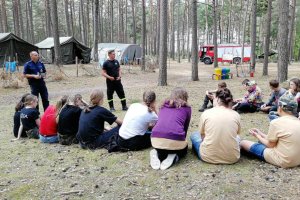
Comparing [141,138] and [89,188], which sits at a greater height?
[141,138]

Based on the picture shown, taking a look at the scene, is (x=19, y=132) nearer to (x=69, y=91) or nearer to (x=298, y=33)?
(x=69, y=91)

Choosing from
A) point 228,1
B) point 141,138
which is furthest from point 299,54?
point 141,138

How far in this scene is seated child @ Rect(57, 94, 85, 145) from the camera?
5086mm

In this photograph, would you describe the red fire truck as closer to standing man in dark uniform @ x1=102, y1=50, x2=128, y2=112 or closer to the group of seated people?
standing man in dark uniform @ x1=102, y1=50, x2=128, y2=112

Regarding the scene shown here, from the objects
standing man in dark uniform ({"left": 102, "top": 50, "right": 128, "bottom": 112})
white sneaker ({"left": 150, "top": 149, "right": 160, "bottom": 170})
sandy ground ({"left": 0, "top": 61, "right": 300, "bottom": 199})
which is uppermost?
Result: standing man in dark uniform ({"left": 102, "top": 50, "right": 128, "bottom": 112})

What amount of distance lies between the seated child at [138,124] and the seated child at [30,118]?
1.79 m

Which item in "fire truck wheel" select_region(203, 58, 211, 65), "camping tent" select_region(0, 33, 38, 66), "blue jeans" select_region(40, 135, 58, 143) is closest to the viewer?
"blue jeans" select_region(40, 135, 58, 143)

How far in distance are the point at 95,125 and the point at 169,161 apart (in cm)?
142

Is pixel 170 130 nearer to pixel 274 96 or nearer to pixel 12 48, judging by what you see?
pixel 274 96

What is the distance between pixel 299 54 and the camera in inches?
1869

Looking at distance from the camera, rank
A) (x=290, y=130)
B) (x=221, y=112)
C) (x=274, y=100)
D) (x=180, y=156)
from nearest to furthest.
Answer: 1. (x=290, y=130)
2. (x=221, y=112)
3. (x=180, y=156)
4. (x=274, y=100)

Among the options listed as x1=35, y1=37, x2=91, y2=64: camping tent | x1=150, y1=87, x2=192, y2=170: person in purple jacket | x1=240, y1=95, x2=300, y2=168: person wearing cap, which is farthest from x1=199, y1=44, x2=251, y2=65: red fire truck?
x1=240, y1=95, x2=300, y2=168: person wearing cap

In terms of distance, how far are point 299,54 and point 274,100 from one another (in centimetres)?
4628

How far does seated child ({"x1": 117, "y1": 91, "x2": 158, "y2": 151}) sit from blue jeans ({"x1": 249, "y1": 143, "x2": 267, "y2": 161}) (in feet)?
4.76
